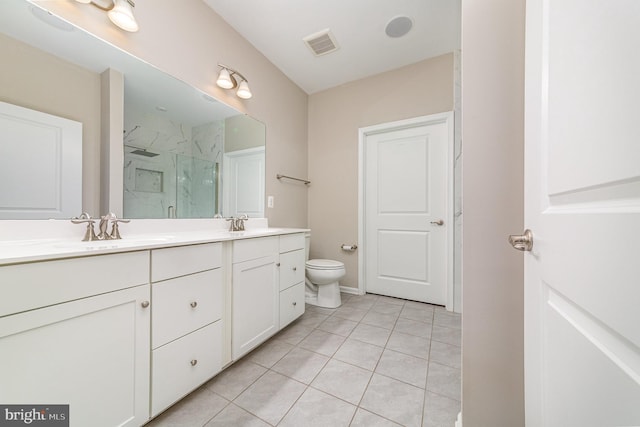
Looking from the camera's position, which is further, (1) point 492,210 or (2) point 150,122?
(2) point 150,122

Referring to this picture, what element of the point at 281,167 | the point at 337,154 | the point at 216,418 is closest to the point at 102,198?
the point at 216,418

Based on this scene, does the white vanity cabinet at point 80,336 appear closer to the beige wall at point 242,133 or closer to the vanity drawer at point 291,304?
the vanity drawer at point 291,304

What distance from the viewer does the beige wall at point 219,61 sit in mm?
1267

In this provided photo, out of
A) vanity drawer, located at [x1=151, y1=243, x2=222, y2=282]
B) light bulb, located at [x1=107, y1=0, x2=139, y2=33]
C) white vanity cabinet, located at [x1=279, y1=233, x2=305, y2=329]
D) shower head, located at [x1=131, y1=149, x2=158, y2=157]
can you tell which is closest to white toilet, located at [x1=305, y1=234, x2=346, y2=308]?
white vanity cabinet, located at [x1=279, y1=233, x2=305, y2=329]

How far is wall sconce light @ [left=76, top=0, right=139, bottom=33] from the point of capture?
3.80 feet

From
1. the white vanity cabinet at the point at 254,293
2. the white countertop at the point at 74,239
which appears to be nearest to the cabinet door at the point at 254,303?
the white vanity cabinet at the point at 254,293

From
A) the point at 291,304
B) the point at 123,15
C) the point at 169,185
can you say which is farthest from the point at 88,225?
the point at 291,304

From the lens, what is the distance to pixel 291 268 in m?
1.81

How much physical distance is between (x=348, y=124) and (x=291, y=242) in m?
1.63

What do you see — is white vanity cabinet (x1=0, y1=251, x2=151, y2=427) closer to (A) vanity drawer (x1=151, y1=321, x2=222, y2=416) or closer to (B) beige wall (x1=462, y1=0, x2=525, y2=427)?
(A) vanity drawer (x1=151, y1=321, x2=222, y2=416)

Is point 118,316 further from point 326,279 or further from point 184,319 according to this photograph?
point 326,279

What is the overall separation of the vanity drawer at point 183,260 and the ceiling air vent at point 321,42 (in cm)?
194

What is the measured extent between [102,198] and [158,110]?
0.64 metres

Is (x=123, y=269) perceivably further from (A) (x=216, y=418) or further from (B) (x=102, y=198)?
(A) (x=216, y=418)
